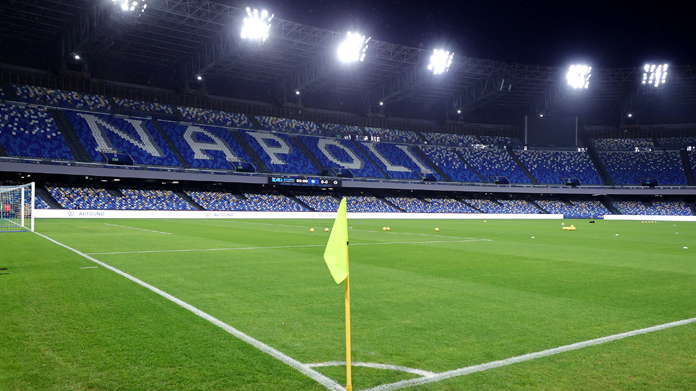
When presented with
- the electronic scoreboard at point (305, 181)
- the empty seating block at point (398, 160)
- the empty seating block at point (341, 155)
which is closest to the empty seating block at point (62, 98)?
the electronic scoreboard at point (305, 181)

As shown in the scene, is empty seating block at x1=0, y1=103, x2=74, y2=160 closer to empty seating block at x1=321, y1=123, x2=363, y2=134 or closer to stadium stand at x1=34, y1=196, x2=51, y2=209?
stadium stand at x1=34, y1=196, x2=51, y2=209

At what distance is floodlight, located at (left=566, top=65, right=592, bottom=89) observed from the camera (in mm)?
55375

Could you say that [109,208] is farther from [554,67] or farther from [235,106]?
[554,67]

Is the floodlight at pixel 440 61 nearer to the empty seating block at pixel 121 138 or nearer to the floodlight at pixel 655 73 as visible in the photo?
the floodlight at pixel 655 73

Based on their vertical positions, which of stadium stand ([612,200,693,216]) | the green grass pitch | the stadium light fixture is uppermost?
the stadium light fixture

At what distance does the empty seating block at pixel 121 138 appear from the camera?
44.5m

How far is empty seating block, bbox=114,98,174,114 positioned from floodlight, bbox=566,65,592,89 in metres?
47.7

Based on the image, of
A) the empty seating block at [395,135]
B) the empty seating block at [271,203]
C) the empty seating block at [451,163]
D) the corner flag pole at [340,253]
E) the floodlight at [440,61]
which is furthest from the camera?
the empty seating block at [395,135]

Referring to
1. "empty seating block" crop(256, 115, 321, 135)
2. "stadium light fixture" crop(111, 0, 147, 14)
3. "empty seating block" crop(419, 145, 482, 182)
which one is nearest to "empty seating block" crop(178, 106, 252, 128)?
"empty seating block" crop(256, 115, 321, 135)

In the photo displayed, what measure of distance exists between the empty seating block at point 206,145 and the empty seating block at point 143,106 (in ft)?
5.71

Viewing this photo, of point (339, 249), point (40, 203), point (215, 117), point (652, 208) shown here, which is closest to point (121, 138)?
point (40, 203)

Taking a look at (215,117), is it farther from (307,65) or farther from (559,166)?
(559,166)

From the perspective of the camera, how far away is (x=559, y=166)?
67000 millimetres

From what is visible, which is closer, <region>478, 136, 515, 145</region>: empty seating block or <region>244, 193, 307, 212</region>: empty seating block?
<region>244, 193, 307, 212</region>: empty seating block
